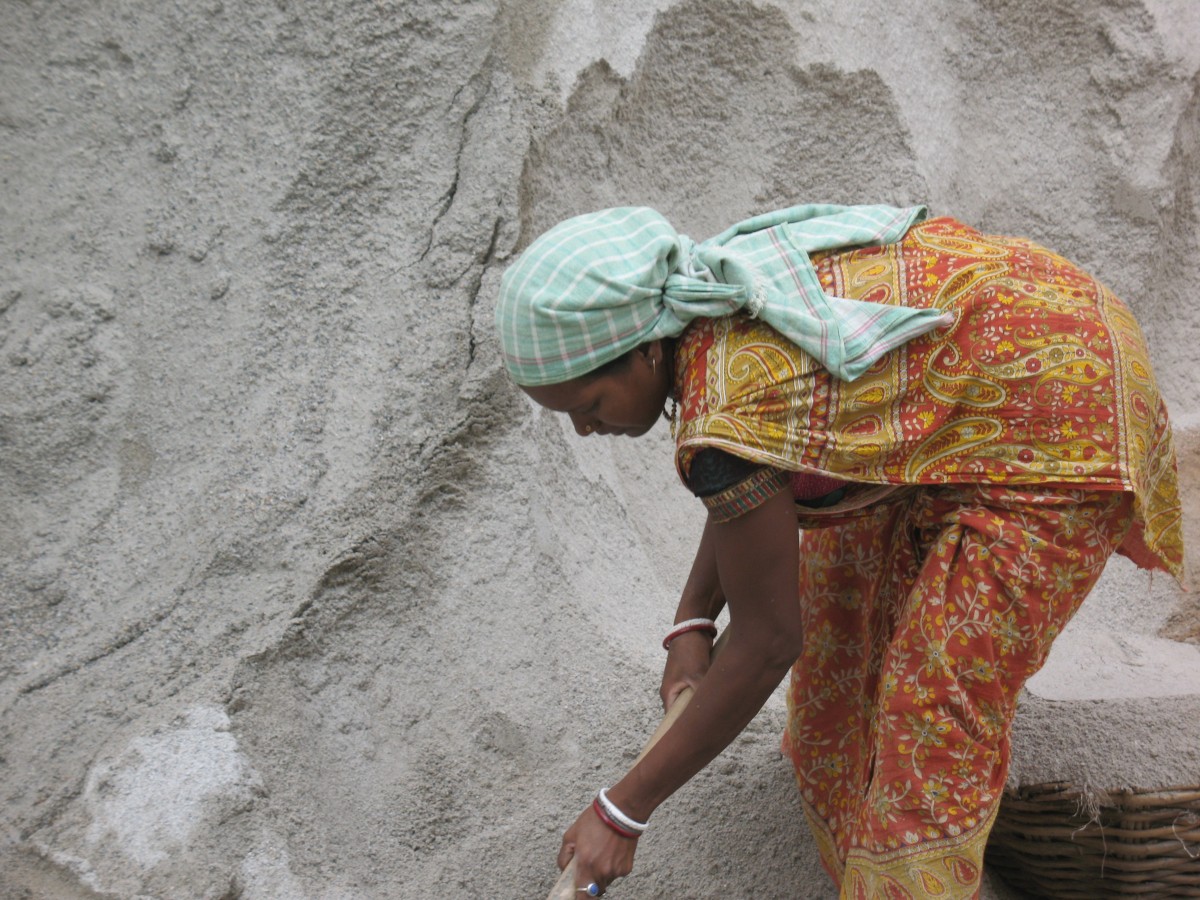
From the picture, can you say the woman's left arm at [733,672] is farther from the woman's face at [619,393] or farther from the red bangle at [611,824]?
the woman's face at [619,393]

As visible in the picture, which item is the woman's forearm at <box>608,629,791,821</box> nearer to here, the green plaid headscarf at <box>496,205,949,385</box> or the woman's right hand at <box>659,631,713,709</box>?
the woman's right hand at <box>659,631,713,709</box>

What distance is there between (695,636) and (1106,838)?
0.69 m

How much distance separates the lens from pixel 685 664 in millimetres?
1462

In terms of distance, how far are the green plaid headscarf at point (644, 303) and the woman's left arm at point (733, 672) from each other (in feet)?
0.59

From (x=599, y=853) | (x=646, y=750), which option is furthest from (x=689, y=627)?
(x=599, y=853)

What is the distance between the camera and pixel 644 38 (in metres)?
2.30

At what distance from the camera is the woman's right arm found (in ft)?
4.74

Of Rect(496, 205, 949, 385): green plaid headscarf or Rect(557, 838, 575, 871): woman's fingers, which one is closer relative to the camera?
Rect(496, 205, 949, 385): green plaid headscarf

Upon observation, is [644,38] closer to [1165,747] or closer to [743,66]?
[743,66]

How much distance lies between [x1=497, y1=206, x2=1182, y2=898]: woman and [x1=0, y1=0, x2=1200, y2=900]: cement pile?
44cm

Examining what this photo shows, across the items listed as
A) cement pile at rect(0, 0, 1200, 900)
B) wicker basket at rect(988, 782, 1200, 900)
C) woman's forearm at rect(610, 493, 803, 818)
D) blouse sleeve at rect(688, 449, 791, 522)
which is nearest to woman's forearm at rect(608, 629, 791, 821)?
woman's forearm at rect(610, 493, 803, 818)

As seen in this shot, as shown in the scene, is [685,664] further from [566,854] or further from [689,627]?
[566,854]

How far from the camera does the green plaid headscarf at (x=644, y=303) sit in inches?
43.9

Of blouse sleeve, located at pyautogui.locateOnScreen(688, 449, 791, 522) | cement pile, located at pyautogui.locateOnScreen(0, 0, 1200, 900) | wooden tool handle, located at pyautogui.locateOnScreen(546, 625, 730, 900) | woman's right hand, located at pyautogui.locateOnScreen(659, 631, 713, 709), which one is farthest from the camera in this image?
cement pile, located at pyautogui.locateOnScreen(0, 0, 1200, 900)
